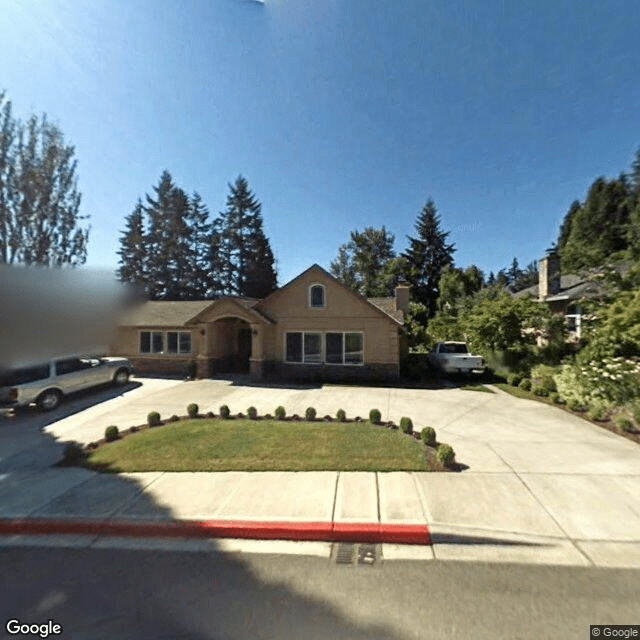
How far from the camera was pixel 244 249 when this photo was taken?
1978 inches

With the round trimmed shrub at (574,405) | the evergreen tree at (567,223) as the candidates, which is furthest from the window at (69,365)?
the evergreen tree at (567,223)

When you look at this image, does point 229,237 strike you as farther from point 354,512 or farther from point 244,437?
point 354,512

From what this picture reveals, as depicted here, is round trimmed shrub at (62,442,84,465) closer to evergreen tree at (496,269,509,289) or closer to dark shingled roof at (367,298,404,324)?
dark shingled roof at (367,298,404,324)

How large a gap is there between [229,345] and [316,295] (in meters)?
5.70

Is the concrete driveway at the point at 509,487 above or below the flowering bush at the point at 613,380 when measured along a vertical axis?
below

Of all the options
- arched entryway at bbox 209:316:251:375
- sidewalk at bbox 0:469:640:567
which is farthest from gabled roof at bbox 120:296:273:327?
sidewalk at bbox 0:469:640:567

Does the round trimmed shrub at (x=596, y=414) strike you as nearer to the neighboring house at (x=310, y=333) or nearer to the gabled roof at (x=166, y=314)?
the neighboring house at (x=310, y=333)

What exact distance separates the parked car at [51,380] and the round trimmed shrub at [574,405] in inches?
594

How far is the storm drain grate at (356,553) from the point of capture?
4.01m

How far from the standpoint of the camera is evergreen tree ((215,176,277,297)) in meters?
48.4

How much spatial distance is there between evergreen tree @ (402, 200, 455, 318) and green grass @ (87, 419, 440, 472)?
39.0m

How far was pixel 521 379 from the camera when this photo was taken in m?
13.8

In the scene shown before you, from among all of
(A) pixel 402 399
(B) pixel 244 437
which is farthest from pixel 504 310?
(B) pixel 244 437

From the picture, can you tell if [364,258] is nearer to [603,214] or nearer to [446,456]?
[603,214]
